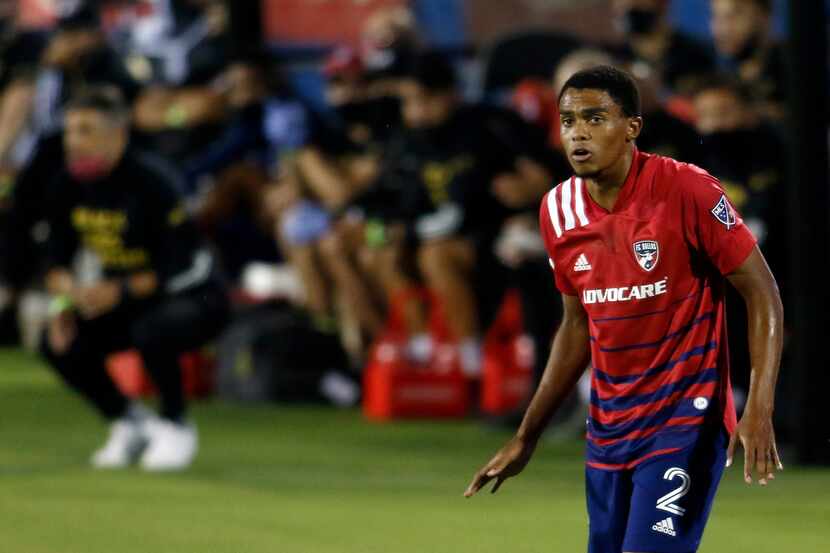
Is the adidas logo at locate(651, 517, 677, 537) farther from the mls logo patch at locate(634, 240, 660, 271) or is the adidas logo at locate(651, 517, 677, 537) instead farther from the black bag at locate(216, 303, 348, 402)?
the black bag at locate(216, 303, 348, 402)

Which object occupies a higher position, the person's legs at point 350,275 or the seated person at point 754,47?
the seated person at point 754,47

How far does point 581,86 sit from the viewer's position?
483 centimetres

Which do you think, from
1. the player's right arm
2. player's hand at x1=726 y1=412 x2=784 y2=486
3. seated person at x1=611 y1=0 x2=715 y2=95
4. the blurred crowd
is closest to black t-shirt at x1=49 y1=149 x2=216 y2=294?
the blurred crowd

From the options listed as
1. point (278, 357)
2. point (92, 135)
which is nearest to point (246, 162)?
point (278, 357)

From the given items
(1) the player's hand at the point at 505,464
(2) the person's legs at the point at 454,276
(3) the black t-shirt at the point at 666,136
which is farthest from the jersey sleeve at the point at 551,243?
(2) the person's legs at the point at 454,276

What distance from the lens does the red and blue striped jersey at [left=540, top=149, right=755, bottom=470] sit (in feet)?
15.9

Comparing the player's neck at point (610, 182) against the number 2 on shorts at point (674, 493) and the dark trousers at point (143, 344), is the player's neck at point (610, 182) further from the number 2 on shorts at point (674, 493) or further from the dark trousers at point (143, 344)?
the dark trousers at point (143, 344)

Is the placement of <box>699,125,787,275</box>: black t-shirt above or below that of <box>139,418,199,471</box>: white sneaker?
above

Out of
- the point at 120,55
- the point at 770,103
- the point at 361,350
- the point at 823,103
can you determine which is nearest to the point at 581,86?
the point at 823,103

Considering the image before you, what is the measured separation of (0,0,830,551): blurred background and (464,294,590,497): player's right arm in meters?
2.01

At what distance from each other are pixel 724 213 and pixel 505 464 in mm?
884

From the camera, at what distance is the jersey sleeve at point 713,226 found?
4805 mm

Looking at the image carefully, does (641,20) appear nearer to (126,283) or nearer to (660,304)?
(126,283)

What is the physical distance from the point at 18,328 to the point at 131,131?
3578mm
